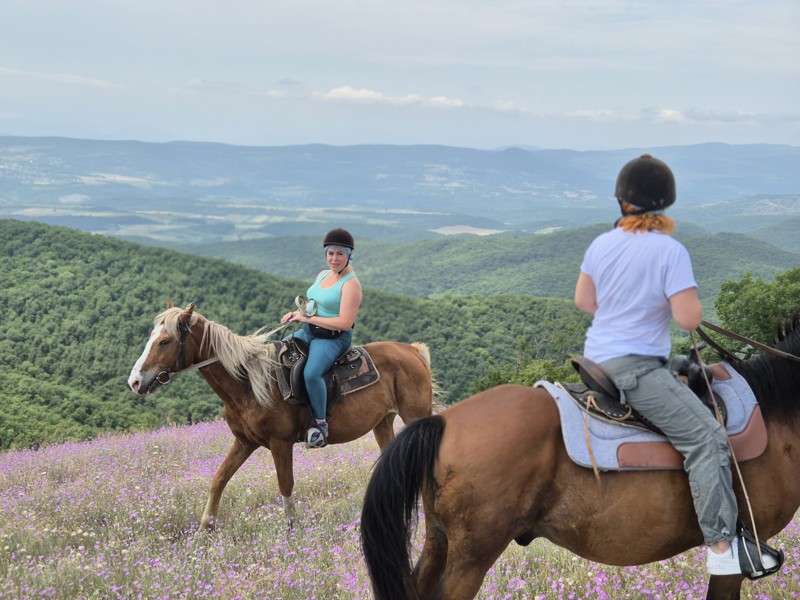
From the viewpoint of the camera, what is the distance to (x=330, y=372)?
688 cm

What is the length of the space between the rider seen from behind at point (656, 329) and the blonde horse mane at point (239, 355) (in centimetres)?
405

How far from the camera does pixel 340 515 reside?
22.0 feet

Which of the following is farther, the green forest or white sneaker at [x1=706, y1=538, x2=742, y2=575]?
the green forest

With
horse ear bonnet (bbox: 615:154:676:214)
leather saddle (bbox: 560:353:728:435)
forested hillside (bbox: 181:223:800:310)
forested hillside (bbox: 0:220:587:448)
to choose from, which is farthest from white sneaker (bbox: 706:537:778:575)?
forested hillside (bbox: 181:223:800:310)

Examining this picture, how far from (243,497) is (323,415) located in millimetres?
1605

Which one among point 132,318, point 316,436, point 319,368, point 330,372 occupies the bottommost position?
point 132,318

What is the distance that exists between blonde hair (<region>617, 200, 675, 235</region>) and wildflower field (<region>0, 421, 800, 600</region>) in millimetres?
2369

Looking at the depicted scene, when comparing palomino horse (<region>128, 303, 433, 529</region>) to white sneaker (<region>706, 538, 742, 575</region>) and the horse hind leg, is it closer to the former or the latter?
the horse hind leg

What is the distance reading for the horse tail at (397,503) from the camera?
3414 millimetres

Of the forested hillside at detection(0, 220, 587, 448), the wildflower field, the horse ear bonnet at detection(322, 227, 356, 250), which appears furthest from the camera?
the forested hillside at detection(0, 220, 587, 448)

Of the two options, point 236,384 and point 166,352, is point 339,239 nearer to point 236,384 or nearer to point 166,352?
point 236,384

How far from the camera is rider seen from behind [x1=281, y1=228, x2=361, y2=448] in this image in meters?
6.48

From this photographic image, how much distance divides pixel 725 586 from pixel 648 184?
2117mm

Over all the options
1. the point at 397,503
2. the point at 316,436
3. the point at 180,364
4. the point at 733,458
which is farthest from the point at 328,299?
the point at 733,458
